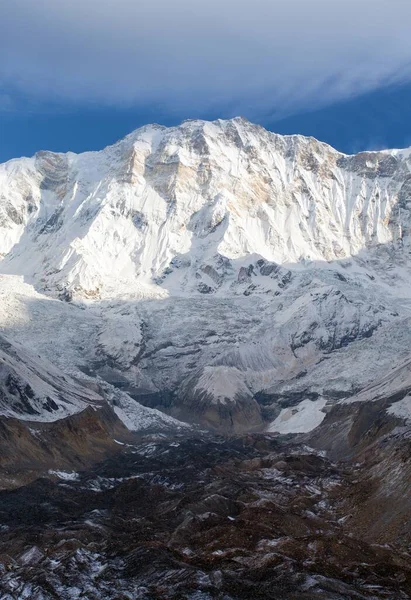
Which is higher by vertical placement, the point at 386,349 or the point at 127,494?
the point at 386,349

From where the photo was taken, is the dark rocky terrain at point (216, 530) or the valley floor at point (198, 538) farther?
the dark rocky terrain at point (216, 530)

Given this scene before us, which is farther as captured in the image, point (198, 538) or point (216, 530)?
point (216, 530)

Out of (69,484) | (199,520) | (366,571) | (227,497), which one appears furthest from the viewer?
(69,484)

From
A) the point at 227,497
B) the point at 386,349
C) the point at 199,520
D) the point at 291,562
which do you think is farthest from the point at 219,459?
the point at 386,349

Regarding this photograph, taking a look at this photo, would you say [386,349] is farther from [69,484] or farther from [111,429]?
[69,484]

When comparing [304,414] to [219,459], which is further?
[304,414]

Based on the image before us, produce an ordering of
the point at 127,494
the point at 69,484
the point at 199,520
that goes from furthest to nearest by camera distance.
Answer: the point at 69,484, the point at 127,494, the point at 199,520

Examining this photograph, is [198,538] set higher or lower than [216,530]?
lower

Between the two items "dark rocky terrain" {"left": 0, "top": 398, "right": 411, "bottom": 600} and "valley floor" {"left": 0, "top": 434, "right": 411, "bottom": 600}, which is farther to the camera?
"dark rocky terrain" {"left": 0, "top": 398, "right": 411, "bottom": 600}

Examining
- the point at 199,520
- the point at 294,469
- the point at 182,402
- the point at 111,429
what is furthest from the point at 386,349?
the point at 199,520

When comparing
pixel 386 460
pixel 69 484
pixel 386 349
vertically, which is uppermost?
pixel 386 349
